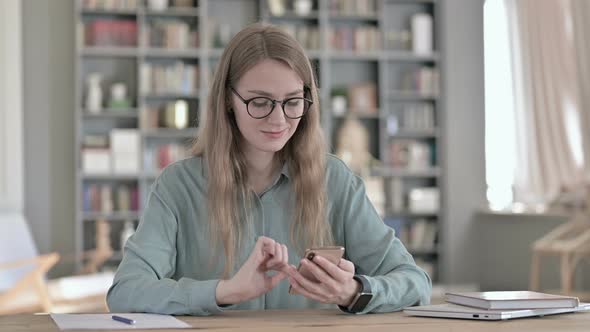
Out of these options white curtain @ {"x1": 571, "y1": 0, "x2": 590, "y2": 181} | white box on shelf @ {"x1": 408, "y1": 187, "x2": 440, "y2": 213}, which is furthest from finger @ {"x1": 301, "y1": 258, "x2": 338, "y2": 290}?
white box on shelf @ {"x1": 408, "y1": 187, "x2": 440, "y2": 213}

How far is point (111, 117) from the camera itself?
26.8 feet

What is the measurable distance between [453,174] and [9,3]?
388 centimetres

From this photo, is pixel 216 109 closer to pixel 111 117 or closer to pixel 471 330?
pixel 471 330

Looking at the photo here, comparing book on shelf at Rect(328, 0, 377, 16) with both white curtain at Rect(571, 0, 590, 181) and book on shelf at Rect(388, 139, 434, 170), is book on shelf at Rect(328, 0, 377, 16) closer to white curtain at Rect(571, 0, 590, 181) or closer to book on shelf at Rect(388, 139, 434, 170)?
book on shelf at Rect(388, 139, 434, 170)

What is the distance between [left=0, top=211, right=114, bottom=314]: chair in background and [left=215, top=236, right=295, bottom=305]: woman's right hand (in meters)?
3.80

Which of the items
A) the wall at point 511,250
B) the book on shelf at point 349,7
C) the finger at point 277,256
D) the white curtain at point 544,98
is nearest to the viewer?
the finger at point 277,256

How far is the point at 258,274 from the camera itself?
78.7 inches

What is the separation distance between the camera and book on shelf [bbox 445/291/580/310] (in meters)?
1.99

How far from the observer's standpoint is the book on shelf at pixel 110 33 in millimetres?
7965

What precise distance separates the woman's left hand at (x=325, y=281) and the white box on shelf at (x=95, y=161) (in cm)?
615

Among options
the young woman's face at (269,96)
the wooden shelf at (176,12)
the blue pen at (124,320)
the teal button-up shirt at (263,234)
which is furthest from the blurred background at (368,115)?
the blue pen at (124,320)

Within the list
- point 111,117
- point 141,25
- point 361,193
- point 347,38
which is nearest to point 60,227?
point 111,117

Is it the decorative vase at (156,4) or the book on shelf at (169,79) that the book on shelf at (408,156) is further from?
the decorative vase at (156,4)

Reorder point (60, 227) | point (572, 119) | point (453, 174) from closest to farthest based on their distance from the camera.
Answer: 1. point (572, 119)
2. point (60, 227)
3. point (453, 174)
